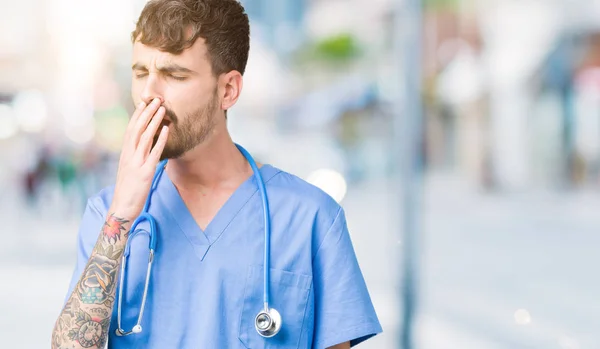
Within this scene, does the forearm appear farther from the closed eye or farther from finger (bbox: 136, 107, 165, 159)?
the closed eye

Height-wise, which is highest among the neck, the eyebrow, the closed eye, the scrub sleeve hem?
the eyebrow

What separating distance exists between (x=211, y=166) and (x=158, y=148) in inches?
7.7

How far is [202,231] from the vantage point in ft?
5.57

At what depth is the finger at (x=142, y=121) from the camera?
1.52 m

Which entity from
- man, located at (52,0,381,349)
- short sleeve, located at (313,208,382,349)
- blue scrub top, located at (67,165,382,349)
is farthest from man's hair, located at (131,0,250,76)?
short sleeve, located at (313,208,382,349)

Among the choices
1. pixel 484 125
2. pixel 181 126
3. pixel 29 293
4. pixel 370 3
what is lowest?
pixel 29 293

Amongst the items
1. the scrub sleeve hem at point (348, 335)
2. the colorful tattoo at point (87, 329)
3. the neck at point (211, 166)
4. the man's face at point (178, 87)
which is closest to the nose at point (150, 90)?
the man's face at point (178, 87)

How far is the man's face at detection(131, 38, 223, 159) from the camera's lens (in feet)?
5.12

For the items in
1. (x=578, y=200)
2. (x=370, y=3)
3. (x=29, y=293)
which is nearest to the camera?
(x=29, y=293)

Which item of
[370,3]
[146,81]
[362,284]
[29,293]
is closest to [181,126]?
[146,81]

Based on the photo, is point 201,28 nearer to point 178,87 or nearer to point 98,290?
point 178,87

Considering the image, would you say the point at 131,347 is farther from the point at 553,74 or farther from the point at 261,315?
the point at 553,74

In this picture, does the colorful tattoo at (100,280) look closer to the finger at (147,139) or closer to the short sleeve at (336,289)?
the finger at (147,139)

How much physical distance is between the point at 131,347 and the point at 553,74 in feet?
78.6
